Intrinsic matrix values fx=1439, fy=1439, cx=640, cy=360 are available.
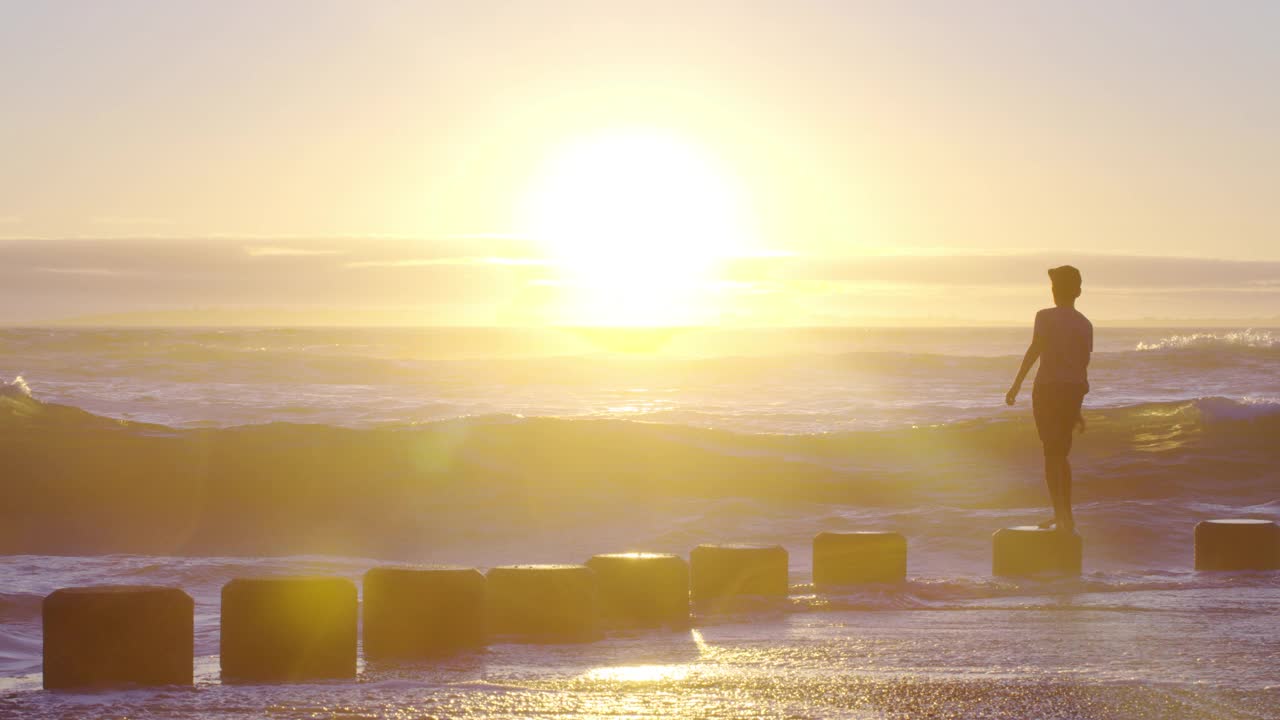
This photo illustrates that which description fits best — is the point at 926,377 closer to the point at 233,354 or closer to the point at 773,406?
the point at 773,406

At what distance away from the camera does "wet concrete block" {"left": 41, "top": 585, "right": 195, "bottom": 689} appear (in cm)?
535

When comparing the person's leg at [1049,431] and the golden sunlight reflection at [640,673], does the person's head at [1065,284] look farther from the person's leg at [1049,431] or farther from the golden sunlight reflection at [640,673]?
the golden sunlight reflection at [640,673]

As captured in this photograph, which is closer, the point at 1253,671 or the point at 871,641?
the point at 1253,671

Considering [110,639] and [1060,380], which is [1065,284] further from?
[110,639]

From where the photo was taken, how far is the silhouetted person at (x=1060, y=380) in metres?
9.28

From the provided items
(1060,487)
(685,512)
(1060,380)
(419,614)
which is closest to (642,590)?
(419,614)

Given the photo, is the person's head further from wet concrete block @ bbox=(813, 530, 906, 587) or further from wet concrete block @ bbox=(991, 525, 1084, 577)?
wet concrete block @ bbox=(813, 530, 906, 587)

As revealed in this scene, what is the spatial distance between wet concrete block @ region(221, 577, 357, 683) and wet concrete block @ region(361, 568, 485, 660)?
19.0 inches

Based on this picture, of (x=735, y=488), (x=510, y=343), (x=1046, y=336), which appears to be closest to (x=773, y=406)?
(x=735, y=488)

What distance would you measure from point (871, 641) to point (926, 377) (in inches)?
1700

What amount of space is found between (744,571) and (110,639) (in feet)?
11.7

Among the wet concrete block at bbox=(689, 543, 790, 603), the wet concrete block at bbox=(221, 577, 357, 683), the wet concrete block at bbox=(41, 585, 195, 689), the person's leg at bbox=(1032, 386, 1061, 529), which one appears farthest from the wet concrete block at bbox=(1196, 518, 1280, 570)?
the wet concrete block at bbox=(41, 585, 195, 689)

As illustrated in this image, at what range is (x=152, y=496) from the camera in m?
20.0

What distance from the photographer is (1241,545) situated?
9.15 m
